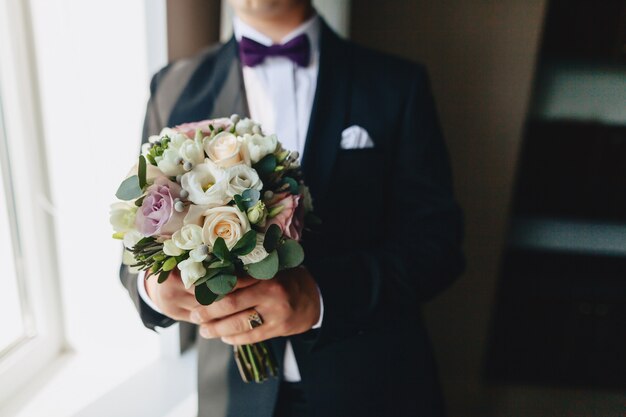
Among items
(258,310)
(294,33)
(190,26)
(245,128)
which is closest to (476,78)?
(294,33)

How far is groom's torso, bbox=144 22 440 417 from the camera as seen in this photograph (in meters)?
0.96

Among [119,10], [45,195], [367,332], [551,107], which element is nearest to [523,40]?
[551,107]

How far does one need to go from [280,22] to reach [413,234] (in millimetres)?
565

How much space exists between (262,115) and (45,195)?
0.66 metres

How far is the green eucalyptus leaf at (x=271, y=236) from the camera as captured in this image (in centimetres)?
66

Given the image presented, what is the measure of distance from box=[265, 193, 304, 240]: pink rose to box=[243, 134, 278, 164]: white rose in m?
0.07

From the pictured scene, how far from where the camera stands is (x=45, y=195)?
1.23 metres

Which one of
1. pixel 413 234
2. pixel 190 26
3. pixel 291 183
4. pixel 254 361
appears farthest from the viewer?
pixel 190 26

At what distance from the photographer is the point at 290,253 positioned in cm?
68

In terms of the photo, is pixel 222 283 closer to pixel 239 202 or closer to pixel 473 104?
pixel 239 202

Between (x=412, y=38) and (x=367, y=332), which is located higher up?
(x=412, y=38)

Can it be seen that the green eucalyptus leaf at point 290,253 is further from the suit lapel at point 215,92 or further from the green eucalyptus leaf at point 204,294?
the suit lapel at point 215,92

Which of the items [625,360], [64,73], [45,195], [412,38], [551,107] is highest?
[412,38]

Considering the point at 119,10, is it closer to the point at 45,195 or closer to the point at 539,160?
the point at 45,195
